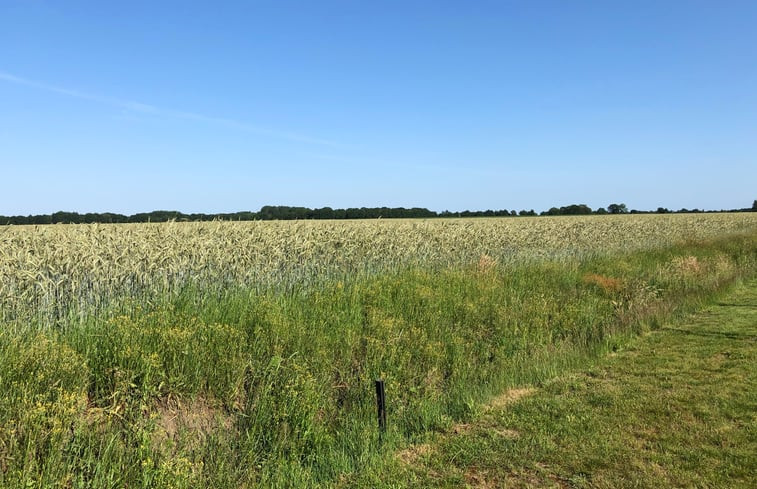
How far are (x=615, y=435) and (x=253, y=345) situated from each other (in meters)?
4.31

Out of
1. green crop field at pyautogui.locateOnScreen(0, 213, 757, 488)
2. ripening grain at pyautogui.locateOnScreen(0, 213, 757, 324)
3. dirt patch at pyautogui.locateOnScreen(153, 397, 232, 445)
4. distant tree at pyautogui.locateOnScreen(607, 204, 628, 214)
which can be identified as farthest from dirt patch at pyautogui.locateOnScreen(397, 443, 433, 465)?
distant tree at pyautogui.locateOnScreen(607, 204, 628, 214)

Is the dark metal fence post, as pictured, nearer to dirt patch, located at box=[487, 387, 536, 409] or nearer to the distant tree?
→ dirt patch, located at box=[487, 387, 536, 409]

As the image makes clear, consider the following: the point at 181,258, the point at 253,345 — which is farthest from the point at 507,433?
the point at 181,258

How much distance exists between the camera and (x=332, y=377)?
5.62 metres

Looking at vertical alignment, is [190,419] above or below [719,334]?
above

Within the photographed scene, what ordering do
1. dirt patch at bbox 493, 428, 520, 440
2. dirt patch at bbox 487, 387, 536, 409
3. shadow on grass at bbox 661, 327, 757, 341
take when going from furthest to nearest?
shadow on grass at bbox 661, 327, 757, 341 → dirt patch at bbox 487, 387, 536, 409 → dirt patch at bbox 493, 428, 520, 440

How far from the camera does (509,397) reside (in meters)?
5.88

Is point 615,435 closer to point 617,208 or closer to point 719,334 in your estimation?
point 719,334

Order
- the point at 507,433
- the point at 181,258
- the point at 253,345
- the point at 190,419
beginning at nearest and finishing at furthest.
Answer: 1. the point at 190,419
2. the point at 507,433
3. the point at 253,345
4. the point at 181,258

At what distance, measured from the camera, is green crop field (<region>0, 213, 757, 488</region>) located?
362cm

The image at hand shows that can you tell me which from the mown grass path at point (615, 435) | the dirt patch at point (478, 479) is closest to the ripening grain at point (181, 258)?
the mown grass path at point (615, 435)

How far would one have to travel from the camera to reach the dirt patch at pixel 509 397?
18.3ft

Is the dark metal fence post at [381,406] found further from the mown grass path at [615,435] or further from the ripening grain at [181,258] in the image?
the ripening grain at [181,258]

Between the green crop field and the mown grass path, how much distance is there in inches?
17.5
